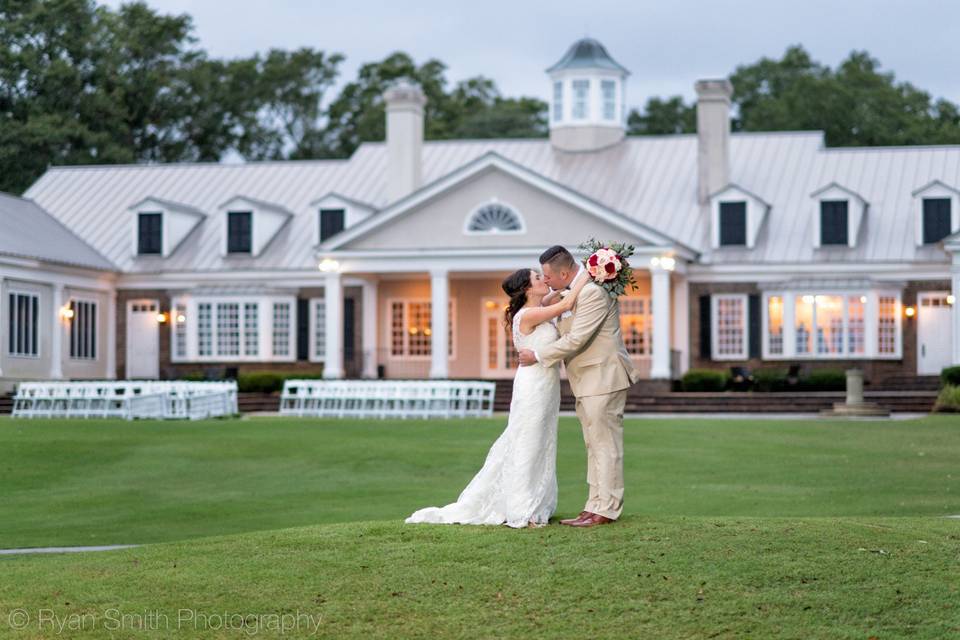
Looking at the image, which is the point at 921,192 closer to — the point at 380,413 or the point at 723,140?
the point at 723,140

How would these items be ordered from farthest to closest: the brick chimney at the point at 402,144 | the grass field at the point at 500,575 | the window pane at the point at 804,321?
the brick chimney at the point at 402,144
the window pane at the point at 804,321
the grass field at the point at 500,575

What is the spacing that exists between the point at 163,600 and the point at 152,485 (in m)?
9.36

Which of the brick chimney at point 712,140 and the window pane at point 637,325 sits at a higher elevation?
the brick chimney at point 712,140

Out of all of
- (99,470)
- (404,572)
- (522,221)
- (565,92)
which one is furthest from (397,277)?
(404,572)

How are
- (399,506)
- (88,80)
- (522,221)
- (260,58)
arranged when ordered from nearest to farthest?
1. (399,506)
2. (522,221)
3. (88,80)
4. (260,58)

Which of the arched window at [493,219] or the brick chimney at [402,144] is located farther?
the brick chimney at [402,144]

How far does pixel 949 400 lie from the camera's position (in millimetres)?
29359

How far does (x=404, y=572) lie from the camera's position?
961 centimetres

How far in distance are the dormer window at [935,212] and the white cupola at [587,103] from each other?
342 inches

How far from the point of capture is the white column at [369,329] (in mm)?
37531

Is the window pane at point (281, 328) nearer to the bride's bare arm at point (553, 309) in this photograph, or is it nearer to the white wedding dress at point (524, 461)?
the white wedding dress at point (524, 461)

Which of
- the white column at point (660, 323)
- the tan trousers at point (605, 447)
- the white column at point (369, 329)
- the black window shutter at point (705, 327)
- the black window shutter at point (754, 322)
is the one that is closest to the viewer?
the tan trousers at point (605, 447)

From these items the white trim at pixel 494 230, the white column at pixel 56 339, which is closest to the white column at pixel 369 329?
the white trim at pixel 494 230

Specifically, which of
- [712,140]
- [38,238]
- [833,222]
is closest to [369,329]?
[38,238]
